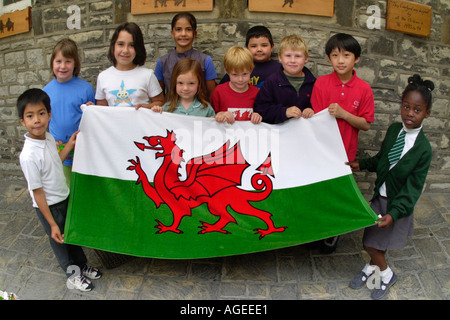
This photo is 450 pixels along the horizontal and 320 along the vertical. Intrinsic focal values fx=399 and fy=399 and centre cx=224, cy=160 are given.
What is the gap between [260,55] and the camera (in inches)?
142

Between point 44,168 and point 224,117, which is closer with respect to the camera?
point 44,168

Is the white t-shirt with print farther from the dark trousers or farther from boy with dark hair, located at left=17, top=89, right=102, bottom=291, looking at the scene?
the dark trousers

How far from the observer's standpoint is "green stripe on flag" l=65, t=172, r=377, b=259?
9.59ft

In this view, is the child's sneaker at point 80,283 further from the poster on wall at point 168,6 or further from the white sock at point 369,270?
the poster on wall at point 168,6

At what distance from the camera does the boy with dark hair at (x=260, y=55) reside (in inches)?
140

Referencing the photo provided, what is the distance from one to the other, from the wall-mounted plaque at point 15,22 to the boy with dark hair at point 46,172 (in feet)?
8.41

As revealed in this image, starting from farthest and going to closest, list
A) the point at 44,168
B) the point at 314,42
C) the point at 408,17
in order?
the point at 408,17, the point at 314,42, the point at 44,168

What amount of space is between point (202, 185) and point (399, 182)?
1426 mm

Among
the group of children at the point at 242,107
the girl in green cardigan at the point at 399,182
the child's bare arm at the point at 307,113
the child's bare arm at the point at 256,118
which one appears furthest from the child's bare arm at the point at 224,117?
the girl in green cardigan at the point at 399,182

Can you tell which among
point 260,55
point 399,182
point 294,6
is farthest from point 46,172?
point 294,6

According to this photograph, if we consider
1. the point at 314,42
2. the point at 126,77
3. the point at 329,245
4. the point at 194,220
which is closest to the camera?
the point at 194,220

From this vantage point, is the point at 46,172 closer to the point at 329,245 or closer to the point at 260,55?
the point at 260,55

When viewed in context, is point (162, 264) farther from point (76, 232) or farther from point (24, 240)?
point (24, 240)
